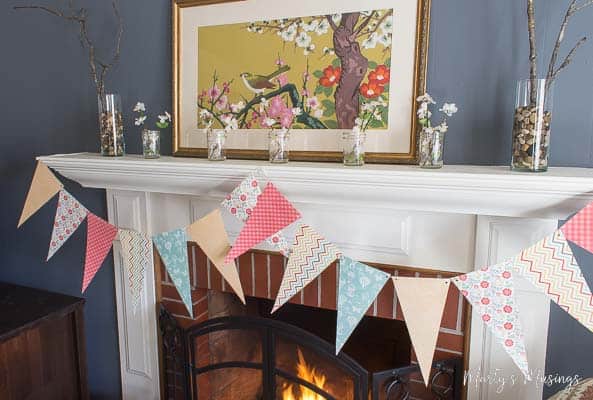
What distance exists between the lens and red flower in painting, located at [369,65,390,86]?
3.91 ft

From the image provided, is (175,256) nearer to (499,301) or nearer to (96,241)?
(96,241)

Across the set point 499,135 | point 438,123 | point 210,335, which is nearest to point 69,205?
point 210,335

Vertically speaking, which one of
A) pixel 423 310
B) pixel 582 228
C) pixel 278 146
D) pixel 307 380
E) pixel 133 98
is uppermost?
pixel 133 98

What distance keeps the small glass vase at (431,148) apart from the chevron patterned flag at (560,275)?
0.29 m

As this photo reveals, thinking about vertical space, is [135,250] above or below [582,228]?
below

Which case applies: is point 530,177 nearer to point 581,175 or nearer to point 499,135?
point 581,175

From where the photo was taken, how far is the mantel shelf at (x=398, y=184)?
93 centimetres

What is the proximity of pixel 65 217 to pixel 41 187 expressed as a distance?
0.12m

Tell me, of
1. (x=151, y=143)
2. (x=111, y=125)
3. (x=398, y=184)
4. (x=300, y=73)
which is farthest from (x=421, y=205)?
(x=111, y=125)

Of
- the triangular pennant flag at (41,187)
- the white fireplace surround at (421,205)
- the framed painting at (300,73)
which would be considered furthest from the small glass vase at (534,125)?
the triangular pennant flag at (41,187)

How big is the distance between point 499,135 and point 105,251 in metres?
1.15

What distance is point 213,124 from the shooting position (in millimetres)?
1422

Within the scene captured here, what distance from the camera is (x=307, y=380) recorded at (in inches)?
59.3

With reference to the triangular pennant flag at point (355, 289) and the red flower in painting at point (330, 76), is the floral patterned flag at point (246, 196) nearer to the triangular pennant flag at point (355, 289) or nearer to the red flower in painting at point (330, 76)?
the triangular pennant flag at point (355, 289)
